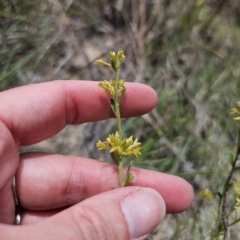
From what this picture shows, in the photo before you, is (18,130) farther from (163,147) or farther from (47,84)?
(163,147)

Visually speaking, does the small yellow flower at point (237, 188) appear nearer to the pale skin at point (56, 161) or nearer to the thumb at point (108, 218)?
the pale skin at point (56, 161)

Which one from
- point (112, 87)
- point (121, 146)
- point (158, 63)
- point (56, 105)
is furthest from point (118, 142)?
point (158, 63)

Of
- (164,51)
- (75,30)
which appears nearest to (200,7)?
(164,51)

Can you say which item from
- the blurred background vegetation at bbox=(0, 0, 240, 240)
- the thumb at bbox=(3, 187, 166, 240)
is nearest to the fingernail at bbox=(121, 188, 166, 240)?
the thumb at bbox=(3, 187, 166, 240)

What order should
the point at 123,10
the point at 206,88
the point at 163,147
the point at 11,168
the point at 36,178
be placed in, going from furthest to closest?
1. the point at 123,10
2. the point at 206,88
3. the point at 163,147
4. the point at 36,178
5. the point at 11,168

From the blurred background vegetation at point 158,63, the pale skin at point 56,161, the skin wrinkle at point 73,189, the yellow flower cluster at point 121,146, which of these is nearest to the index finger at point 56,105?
the pale skin at point 56,161

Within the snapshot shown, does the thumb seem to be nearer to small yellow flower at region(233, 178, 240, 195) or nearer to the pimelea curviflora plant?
the pimelea curviflora plant
